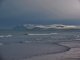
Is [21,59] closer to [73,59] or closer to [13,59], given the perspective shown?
[13,59]

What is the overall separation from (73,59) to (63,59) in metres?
0.40

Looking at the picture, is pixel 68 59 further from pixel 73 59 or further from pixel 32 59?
pixel 32 59

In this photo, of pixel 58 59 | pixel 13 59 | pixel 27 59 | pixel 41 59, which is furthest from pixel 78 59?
pixel 13 59

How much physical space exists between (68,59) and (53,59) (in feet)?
1.95

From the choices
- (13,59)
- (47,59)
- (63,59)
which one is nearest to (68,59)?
(63,59)

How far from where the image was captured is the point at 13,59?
9367mm

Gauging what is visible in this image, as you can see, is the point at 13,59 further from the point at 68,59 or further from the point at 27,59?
the point at 68,59

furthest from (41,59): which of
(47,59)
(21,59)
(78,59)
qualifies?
(78,59)

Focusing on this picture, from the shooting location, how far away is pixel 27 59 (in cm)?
922

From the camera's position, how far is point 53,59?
9.05 metres

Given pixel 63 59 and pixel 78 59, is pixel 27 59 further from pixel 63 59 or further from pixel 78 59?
pixel 78 59

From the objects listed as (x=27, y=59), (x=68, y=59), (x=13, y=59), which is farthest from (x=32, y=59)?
(x=68, y=59)

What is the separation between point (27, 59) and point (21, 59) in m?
0.26

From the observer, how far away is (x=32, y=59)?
919cm
